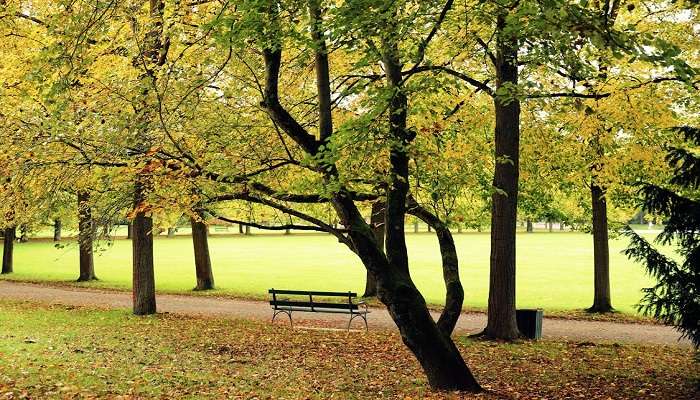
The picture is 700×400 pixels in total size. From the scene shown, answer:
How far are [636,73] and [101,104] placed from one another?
510 inches

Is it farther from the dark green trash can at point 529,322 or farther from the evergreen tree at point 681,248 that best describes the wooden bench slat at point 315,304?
the evergreen tree at point 681,248

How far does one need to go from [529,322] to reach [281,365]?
6.00 meters

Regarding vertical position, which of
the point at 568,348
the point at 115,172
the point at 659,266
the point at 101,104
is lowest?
the point at 568,348

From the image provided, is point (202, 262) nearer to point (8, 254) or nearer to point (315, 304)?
point (315, 304)

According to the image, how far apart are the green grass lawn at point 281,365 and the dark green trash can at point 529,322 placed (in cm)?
33

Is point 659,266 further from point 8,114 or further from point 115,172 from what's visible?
point 8,114

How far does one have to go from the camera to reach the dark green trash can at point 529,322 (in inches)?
587

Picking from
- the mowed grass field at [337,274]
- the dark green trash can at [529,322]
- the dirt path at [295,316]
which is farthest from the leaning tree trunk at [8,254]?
the dark green trash can at [529,322]

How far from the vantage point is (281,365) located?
11.7 m

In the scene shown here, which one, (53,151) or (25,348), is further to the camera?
(53,151)

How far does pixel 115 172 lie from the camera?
11797 millimetres

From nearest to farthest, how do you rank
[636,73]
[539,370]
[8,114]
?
1. [539,370]
2. [8,114]
3. [636,73]

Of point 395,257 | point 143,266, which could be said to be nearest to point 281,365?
point 395,257

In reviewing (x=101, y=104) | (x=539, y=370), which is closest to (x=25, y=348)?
(x=101, y=104)
